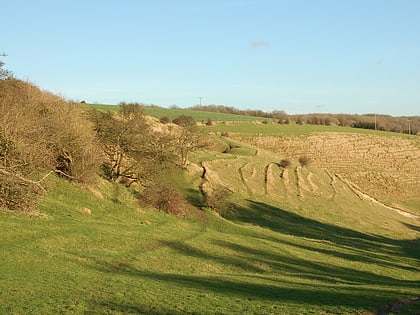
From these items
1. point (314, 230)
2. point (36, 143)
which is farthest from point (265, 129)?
point (36, 143)

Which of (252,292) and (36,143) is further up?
(36,143)

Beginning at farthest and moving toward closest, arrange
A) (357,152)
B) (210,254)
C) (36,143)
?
(357,152) → (36,143) → (210,254)

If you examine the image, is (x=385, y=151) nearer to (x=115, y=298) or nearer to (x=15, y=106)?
(x=15, y=106)

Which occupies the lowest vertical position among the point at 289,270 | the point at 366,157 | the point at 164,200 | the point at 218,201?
the point at 289,270

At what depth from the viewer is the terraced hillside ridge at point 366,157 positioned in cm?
9925

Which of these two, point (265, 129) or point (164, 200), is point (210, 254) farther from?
point (265, 129)

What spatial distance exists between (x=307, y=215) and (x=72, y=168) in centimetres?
2964

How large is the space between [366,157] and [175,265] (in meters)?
96.8

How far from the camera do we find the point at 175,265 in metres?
29.3

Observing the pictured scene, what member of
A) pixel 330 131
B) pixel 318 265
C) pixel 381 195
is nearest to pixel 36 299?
pixel 318 265

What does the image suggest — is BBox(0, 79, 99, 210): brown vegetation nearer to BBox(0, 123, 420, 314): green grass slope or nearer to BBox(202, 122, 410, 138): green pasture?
BBox(0, 123, 420, 314): green grass slope

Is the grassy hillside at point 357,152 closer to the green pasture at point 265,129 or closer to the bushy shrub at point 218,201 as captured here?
the green pasture at point 265,129

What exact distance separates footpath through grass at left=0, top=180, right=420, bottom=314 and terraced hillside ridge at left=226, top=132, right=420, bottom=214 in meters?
44.2

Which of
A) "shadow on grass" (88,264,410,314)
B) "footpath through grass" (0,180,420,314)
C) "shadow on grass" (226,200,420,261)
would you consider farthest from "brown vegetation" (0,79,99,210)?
"shadow on grass" (226,200,420,261)
